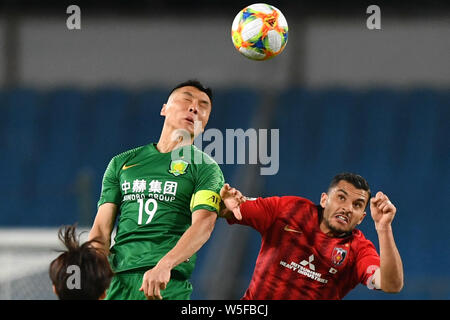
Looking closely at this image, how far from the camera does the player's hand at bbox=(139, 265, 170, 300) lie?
3.95 m

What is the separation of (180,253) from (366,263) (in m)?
1.16

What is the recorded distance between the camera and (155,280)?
12.9ft

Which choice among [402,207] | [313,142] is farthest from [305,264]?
[313,142]

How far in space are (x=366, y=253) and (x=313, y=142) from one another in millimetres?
8326

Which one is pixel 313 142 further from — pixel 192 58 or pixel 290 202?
pixel 290 202

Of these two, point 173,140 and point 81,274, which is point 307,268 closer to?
point 173,140

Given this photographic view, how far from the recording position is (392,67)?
1447 cm

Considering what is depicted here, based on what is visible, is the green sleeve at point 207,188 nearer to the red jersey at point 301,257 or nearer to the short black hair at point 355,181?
the red jersey at point 301,257

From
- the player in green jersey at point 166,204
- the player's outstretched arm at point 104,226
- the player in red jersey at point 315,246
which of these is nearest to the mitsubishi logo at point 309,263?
the player in red jersey at point 315,246

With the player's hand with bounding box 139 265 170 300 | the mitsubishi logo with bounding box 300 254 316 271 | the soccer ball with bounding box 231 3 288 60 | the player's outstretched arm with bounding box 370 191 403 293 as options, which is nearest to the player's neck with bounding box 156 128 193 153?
the soccer ball with bounding box 231 3 288 60

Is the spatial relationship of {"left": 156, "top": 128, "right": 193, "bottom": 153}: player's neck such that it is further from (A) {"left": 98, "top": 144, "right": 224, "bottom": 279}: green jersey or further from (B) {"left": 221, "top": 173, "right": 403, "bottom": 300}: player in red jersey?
(B) {"left": 221, "top": 173, "right": 403, "bottom": 300}: player in red jersey

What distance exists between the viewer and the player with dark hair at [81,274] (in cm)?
341

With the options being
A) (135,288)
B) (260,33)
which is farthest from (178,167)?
(260,33)

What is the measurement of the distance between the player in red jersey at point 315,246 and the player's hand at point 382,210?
37cm
